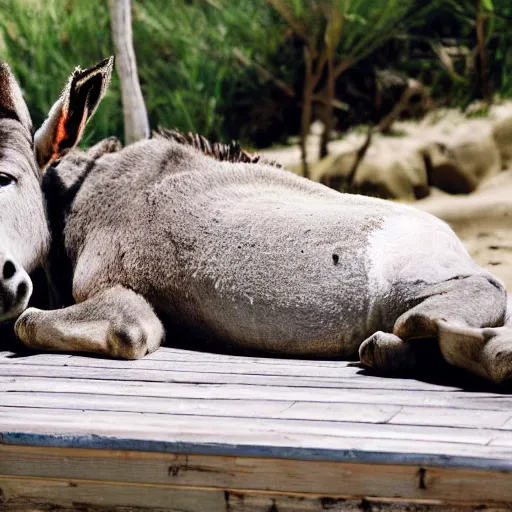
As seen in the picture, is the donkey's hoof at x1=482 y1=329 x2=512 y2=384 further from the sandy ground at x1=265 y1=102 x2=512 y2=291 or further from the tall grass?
the tall grass

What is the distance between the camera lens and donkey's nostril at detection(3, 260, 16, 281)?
12.3 ft

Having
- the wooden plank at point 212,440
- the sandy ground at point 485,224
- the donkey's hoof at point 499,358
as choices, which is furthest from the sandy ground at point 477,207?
the wooden plank at point 212,440

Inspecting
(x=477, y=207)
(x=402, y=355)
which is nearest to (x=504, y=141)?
(x=477, y=207)

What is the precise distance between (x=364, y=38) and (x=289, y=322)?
6.14 metres

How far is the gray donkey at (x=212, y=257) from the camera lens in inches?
142

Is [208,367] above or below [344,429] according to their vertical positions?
below

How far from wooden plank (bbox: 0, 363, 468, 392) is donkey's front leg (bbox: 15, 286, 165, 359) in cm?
19

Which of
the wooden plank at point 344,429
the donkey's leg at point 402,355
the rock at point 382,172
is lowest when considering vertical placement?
the rock at point 382,172

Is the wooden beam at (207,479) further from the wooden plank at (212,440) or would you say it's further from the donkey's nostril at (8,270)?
the donkey's nostril at (8,270)

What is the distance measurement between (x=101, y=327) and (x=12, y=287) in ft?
1.30

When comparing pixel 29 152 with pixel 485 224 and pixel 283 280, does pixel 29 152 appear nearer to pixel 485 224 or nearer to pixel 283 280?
pixel 283 280

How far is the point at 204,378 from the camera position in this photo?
3.45m

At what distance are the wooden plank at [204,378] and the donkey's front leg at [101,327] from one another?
0.62ft

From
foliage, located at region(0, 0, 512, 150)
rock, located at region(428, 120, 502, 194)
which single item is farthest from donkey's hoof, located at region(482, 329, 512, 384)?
rock, located at region(428, 120, 502, 194)
